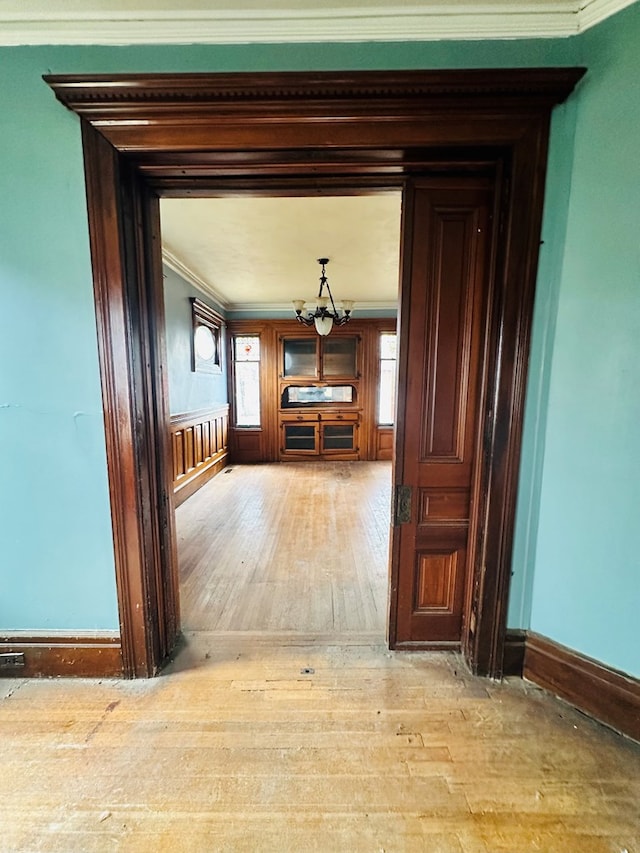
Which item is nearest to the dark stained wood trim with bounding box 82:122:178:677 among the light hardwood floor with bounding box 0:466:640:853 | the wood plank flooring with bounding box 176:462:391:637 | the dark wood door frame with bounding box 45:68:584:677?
the dark wood door frame with bounding box 45:68:584:677

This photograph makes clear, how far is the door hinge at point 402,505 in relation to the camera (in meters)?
1.76

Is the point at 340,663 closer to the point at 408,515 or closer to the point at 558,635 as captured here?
the point at 408,515

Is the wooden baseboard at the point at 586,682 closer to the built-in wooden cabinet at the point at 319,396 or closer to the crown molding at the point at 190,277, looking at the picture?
the crown molding at the point at 190,277

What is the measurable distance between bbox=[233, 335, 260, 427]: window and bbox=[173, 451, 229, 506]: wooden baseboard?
2.56ft

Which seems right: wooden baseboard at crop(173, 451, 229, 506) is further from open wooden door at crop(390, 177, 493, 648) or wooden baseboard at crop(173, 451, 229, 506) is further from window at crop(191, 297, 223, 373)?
open wooden door at crop(390, 177, 493, 648)

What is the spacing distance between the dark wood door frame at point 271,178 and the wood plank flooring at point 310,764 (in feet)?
0.83

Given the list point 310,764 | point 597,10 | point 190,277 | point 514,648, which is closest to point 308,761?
point 310,764

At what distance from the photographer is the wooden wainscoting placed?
14.0 feet

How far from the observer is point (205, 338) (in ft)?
18.2

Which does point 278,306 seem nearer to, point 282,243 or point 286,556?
point 282,243

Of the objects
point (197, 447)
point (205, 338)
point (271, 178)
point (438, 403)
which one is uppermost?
point (271, 178)

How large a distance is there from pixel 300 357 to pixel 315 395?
2.42 feet

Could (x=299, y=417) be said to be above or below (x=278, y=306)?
below

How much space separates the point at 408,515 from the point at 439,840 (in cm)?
106
